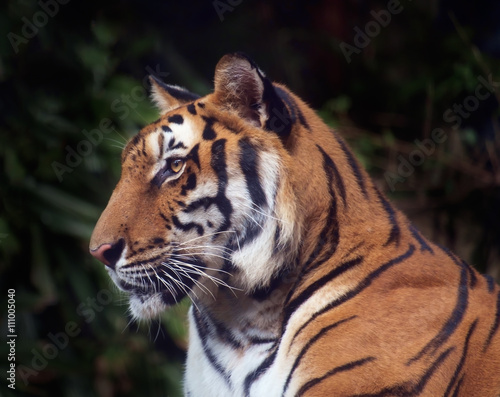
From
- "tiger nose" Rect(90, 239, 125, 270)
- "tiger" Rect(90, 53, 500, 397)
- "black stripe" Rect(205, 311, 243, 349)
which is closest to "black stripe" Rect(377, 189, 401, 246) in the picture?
"tiger" Rect(90, 53, 500, 397)

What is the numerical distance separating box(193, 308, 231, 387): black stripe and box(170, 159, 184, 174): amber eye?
1.00ft

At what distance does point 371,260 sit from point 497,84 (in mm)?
1834

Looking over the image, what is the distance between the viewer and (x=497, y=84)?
282 centimetres

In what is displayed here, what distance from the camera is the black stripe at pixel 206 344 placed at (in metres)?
1.30

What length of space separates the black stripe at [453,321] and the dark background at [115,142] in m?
1.07

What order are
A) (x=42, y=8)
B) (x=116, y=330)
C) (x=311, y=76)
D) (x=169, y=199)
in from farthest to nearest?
1. (x=311, y=76)
2. (x=116, y=330)
3. (x=42, y=8)
4. (x=169, y=199)

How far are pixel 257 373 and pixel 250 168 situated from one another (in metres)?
0.37

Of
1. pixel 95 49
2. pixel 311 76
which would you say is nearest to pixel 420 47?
pixel 311 76

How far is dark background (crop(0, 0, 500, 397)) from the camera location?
248 centimetres

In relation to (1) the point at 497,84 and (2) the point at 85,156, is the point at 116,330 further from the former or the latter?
(1) the point at 497,84

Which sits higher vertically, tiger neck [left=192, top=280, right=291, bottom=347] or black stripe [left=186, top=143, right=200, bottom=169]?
black stripe [left=186, top=143, right=200, bottom=169]

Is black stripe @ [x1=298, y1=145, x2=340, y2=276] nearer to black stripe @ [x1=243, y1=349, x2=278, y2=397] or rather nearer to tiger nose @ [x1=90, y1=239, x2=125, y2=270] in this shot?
black stripe @ [x1=243, y1=349, x2=278, y2=397]

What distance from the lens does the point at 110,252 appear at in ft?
3.93

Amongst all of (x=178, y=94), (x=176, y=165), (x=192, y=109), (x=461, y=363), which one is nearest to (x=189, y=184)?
(x=176, y=165)
